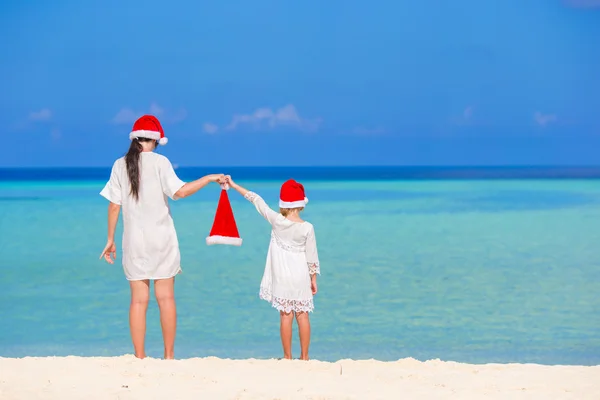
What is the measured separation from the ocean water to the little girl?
1341 millimetres

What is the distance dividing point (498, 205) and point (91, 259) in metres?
16.8

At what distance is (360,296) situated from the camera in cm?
962

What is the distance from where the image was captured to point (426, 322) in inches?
325

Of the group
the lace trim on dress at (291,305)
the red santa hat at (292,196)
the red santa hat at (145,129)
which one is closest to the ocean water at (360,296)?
the lace trim on dress at (291,305)

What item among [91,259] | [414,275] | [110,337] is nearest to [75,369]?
[110,337]

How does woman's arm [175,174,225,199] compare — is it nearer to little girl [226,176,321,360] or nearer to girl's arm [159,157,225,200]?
girl's arm [159,157,225,200]

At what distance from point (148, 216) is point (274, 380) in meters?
1.29

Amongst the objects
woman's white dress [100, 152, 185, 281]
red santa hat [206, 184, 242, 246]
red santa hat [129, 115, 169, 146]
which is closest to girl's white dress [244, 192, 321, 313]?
red santa hat [206, 184, 242, 246]

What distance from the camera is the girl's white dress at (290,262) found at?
18.4 ft

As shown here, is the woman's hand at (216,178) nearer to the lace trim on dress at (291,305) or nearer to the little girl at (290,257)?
the little girl at (290,257)

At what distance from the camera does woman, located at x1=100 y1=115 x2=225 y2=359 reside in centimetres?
531

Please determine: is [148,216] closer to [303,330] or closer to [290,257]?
[290,257]

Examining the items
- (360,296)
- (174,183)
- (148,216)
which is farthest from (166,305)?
(360,296)

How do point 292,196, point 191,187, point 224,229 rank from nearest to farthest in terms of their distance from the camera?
point 191,187 < point 292,196 < point 224,229
